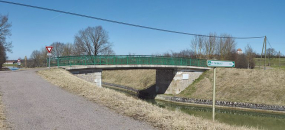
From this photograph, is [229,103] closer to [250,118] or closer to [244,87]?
[250,118]

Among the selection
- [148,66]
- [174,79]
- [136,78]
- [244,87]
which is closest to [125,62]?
[148,66]

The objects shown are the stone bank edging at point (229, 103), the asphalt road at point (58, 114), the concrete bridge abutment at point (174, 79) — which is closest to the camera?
the asphalt road at point (58, 114)

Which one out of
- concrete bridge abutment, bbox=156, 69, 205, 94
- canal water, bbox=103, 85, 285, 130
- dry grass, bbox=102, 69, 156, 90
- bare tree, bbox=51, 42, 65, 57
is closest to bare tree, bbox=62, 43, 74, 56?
bare tree, bbox=51, 42, 65, 57

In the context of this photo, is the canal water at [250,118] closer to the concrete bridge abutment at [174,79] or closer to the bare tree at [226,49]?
the concrete bridge abutment at [174,79]

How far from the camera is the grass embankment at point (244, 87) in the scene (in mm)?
22828

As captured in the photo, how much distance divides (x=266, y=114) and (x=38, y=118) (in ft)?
65.0

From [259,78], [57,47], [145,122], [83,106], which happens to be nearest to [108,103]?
[83,106]

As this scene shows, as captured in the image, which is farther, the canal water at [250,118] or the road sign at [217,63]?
the canal water at [250,118]

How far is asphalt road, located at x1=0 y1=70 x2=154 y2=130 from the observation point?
568 centimetres

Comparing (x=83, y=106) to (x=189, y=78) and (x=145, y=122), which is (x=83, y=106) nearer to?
(x=145, y=122)

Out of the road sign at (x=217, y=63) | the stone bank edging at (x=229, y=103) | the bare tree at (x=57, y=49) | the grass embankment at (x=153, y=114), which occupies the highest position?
the bare tree at (x=57, y=49)

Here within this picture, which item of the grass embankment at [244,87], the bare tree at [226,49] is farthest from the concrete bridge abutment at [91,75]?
the bare tree at [226,49]

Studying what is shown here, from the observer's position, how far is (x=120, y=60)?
23656 millimetres

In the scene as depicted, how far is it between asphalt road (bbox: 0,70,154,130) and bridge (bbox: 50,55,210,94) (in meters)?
11.1
